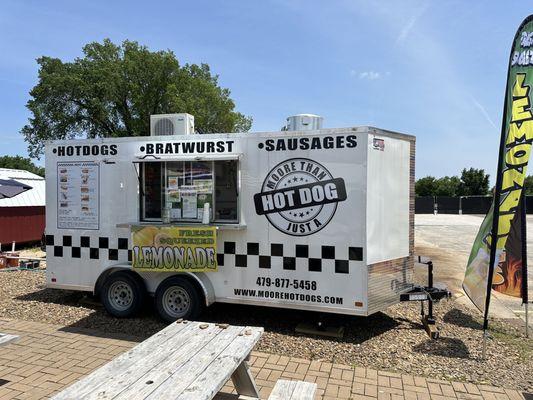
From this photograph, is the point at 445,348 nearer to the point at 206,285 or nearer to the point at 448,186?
the point at 206,285

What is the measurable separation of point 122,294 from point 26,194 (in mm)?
11386

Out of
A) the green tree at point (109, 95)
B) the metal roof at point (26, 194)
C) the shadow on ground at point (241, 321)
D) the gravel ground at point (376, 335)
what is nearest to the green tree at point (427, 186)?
the green tree at point (109, 95)

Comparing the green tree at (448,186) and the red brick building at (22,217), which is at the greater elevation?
the green tree at (448,186)

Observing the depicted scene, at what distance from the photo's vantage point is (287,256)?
5.36 m

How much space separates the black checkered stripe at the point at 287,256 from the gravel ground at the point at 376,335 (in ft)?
2.69

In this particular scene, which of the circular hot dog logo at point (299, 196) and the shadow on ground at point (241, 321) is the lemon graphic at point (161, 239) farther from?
the circular hot dog logo at point (299, 196)

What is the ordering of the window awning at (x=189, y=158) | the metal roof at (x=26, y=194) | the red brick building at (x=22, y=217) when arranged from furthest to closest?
the metal roof at (x=26, y=194) → the red brick building at (x=22, y=217) → the window awning at (x=189, y=158)

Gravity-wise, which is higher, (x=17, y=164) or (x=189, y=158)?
(x=17, y=164)

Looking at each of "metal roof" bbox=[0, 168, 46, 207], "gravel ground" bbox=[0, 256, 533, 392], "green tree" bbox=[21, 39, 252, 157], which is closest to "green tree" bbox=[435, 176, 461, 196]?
"green tree" bbox=[21, 39, 252, 157]

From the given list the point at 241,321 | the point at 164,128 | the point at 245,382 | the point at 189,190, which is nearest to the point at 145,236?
the point at 189,190

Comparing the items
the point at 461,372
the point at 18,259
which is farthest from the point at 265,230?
the point at 18,259

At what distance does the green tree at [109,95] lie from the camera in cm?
2188

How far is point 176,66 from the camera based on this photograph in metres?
22.8

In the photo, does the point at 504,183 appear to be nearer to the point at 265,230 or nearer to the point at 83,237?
the point at 265,230
